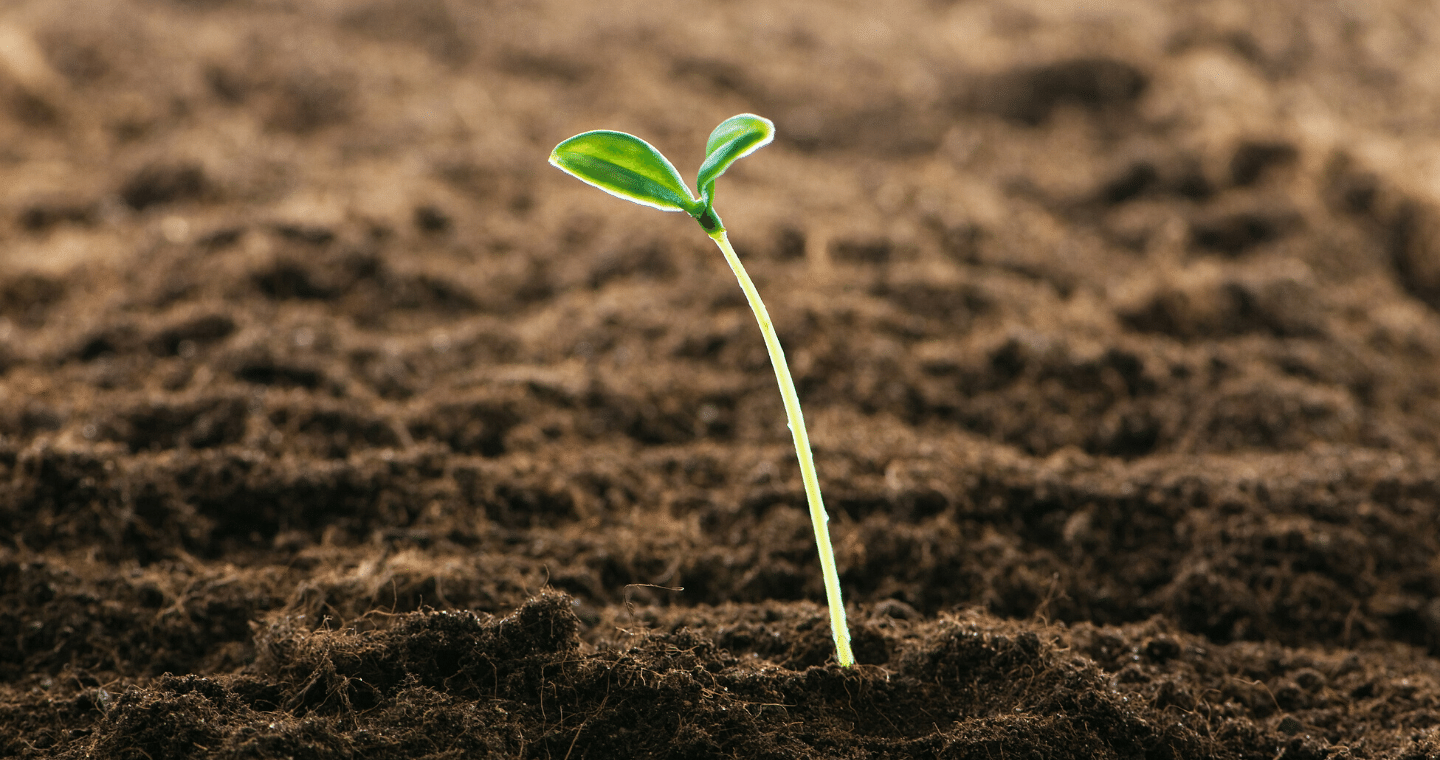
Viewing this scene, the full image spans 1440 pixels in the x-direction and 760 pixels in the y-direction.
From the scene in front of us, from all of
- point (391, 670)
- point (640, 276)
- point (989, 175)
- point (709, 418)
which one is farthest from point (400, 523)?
point (989, 175)

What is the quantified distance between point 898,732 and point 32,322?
1.77 metres

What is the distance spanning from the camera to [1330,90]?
2.96 meters

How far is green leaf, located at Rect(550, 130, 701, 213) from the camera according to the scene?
0.82m

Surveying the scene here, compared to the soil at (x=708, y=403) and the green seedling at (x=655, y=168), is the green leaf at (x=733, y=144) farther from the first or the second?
the soil at (x=708, y=403)

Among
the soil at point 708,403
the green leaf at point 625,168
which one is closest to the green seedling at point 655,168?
the green leaf at point 625,168

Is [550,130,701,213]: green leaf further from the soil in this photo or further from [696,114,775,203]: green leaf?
the soil

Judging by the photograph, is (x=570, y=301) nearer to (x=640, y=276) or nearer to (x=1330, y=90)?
(x=640, y=276)

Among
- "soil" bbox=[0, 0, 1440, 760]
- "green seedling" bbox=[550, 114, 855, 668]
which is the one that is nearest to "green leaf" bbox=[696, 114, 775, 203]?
"green seedling" bbox=[550, 114, 855, 668]

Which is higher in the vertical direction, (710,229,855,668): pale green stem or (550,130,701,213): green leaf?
Result: (550,130,701,213): green leaf

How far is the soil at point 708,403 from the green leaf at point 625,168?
44 centimetres

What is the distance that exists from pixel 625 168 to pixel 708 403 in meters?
0.85

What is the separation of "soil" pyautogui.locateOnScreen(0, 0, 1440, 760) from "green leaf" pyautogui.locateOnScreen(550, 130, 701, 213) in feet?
1.43

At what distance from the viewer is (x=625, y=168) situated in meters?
0.83

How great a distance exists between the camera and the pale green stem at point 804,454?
83 centimetres
